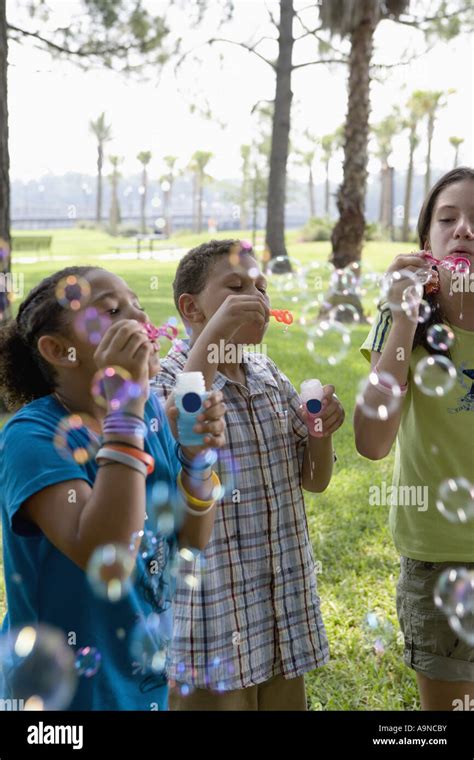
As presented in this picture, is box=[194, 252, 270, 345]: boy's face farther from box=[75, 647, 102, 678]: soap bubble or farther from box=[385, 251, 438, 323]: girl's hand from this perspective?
box=[75, 647, 102, 678]: soap bubble

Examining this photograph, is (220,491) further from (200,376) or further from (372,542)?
(372,542)

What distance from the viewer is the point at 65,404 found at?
132 centimetres

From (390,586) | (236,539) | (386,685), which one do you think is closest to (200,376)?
(236,539)

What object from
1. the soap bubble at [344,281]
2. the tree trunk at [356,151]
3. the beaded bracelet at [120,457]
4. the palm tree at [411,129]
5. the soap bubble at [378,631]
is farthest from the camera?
the palm tree at [411,129]

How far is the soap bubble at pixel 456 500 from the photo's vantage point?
1.60 meters

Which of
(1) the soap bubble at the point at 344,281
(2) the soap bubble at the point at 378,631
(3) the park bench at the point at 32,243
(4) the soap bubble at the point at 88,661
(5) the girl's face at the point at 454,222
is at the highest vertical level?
(3) the park bench at the point at 32,243

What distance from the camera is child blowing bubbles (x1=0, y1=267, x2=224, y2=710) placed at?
116 centimetres

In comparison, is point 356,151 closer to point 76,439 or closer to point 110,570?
point 76,439

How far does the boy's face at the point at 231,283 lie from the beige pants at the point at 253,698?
69cm

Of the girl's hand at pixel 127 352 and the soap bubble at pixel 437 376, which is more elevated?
the girl's hand at pixel 127 352

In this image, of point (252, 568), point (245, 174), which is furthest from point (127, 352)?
point (245, 174)

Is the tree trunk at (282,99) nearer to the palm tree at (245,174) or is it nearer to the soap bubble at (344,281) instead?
the soap bubble at (344,281)

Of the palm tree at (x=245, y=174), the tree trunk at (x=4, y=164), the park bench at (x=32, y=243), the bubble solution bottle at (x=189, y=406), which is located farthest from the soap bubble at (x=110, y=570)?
the palm tree at (x=245, y=174)
